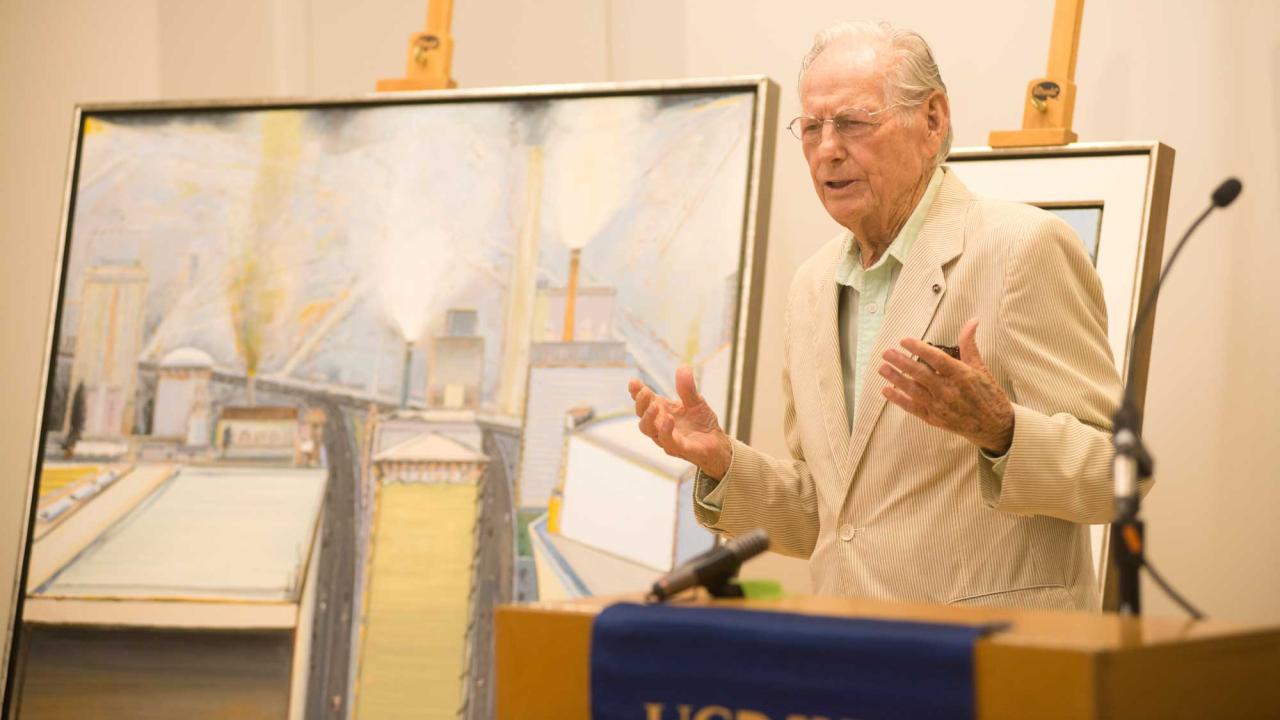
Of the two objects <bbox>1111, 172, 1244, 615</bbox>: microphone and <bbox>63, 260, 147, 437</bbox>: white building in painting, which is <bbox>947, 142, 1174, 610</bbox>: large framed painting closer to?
<bbox>1111, 172, 1244, 615</bbox>: microphone

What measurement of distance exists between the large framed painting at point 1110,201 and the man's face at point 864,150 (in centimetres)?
87

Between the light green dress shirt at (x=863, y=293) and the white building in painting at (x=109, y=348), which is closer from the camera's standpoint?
the light green dress shirt at (x=863, y=293)

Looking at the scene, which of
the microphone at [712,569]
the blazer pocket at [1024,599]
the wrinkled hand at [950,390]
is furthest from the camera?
the blazer pocket at [1024,599]

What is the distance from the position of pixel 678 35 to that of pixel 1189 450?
5.26ft

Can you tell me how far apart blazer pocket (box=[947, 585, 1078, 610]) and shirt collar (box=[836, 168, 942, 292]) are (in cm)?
48

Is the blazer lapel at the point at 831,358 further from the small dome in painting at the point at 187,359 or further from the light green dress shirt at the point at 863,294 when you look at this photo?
the small dome in painting at the point at 187,359

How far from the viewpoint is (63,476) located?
3133mm

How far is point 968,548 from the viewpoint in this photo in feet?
5.78

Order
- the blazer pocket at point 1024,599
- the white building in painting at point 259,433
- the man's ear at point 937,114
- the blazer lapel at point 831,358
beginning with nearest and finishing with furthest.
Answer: the blazer pocket at point 1024,599, the blazer lapel at point 831,358, the man's ear at point 937,114, the white building in painting at point 259,433

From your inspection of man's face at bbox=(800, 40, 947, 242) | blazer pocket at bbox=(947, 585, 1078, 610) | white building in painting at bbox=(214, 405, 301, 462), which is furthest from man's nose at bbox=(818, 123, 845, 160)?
white building in painting at bbox=(214, 405, 301, 462)

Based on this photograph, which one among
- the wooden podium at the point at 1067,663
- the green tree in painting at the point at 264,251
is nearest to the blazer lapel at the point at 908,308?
the wooden podium at the point at 1067,663

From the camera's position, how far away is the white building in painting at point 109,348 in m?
3.15

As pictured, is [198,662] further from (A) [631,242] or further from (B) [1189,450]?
(B) [1189,450]

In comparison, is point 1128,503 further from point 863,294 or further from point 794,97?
point 794,97
